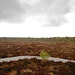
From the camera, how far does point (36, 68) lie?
20797 millimetres

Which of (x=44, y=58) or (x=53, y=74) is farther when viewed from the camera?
(x=44, y=58)

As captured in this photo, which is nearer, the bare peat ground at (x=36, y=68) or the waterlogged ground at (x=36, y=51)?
the bare peat ground at (x=36, y=68)

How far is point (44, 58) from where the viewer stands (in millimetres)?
24172

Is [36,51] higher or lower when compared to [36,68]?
higher

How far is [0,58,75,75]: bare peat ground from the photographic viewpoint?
1966cm

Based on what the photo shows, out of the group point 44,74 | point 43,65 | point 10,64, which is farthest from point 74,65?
point 10,64

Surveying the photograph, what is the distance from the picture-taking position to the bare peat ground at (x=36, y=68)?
19.7 m

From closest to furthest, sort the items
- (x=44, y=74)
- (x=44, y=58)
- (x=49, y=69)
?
(x=44, y=74), (x=49, y=69), (x=44, y=58)

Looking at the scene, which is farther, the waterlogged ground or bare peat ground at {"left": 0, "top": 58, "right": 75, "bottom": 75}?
the waterlogged ground

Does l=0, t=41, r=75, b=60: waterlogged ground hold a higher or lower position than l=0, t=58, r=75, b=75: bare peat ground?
higher

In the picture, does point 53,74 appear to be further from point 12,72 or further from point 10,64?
point 10,64

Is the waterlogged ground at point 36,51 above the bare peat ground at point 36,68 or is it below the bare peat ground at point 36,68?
above

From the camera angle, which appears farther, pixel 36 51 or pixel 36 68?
pixel 36 51

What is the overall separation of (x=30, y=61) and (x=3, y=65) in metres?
2.54
